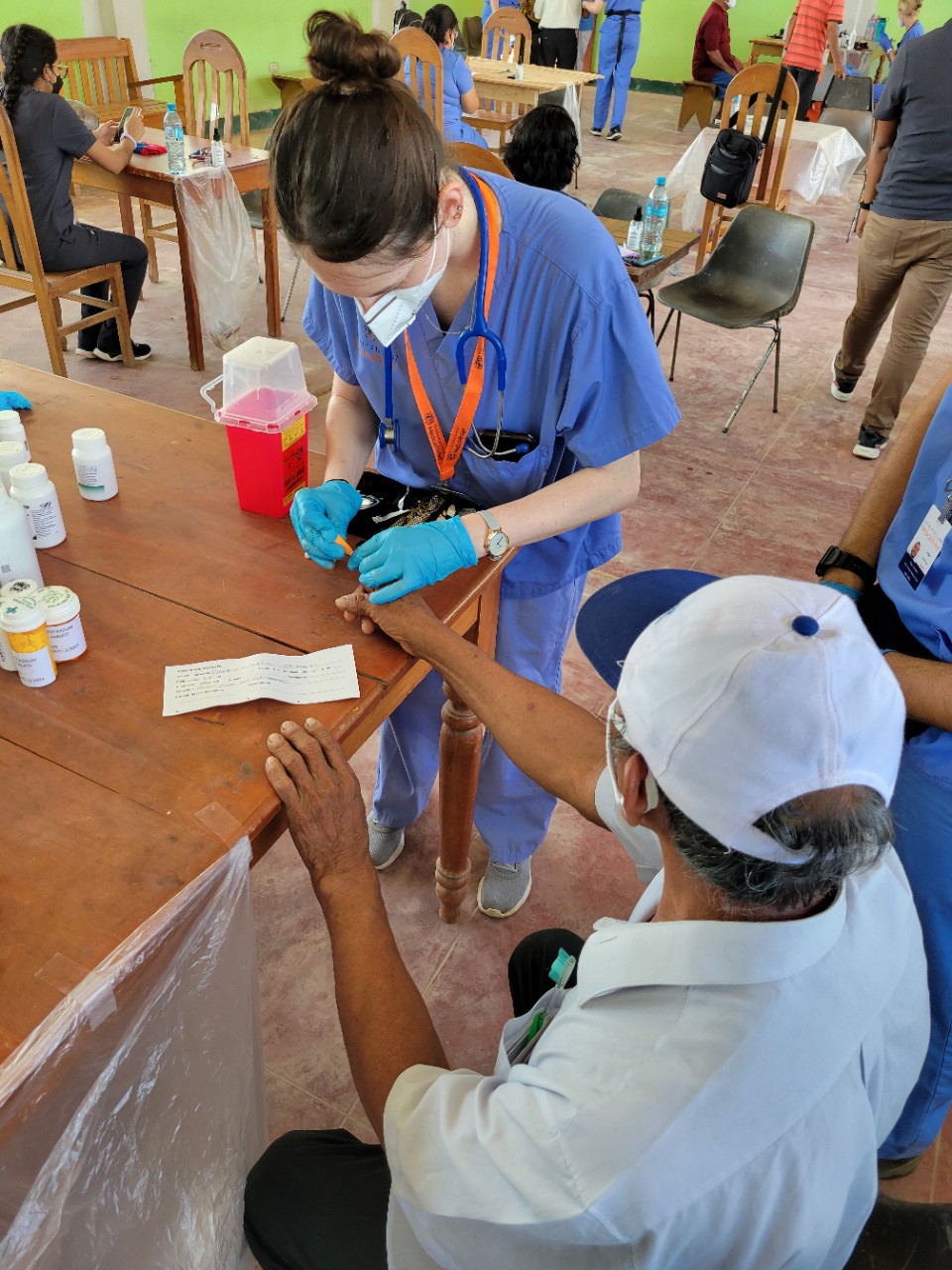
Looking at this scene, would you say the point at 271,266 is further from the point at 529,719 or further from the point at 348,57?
the point at 529,719

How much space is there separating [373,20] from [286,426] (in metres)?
8.76

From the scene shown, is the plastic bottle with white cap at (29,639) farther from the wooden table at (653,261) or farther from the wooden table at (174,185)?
the wooden table at (174,185)

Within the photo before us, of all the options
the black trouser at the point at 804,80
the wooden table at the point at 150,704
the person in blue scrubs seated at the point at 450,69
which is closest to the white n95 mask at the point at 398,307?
the wooden table at the point at 150,704

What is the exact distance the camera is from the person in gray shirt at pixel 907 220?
3.05m

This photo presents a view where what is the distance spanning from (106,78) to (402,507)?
5451 millimetres

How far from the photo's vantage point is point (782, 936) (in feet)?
2.17

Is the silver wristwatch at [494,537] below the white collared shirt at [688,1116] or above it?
above

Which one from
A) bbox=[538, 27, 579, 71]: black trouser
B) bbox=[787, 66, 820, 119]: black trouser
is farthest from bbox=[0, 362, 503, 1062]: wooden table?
bbox=[538, 27, 579, 71]: black trouser

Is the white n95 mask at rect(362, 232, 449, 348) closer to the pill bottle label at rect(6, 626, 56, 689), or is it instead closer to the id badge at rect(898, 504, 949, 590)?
the pill bottle label at rect(6, 626, 56, 689)

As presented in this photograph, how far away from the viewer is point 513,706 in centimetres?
124

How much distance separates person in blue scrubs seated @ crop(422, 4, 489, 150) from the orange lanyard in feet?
13.3

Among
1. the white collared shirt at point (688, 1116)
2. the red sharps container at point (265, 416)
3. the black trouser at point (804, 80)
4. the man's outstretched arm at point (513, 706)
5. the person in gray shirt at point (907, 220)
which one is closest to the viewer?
the white collared shirt at point (688, 1116)

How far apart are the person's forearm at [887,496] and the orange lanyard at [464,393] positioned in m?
0.71

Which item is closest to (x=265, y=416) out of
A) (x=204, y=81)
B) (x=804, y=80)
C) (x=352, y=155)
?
(x=352, y=155)
